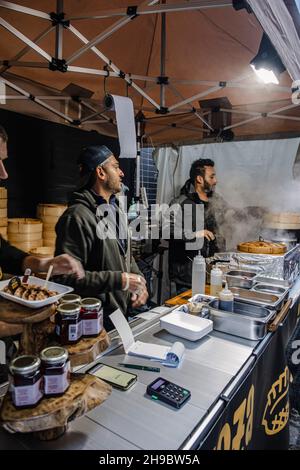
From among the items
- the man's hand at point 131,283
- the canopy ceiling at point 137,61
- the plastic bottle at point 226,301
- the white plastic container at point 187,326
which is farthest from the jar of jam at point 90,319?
the canopy ceiling at point 137,61

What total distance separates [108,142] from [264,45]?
280 cm

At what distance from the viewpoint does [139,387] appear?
41.6 inches

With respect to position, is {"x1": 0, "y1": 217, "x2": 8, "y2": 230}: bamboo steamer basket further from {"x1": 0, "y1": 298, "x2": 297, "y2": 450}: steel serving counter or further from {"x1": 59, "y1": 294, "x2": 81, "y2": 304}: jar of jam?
{"x1": 59, "y1": 294, "x2": 81, "y2": 304}: jar of jam

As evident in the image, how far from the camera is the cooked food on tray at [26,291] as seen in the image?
981 millimetres

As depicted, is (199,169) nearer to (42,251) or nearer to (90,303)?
(42,251)

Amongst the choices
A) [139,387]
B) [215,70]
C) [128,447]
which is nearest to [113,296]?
[139,387]

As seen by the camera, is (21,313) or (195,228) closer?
(21,313)

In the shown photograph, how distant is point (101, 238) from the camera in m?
1.91

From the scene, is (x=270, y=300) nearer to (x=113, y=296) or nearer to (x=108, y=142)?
(x=113, y=296)

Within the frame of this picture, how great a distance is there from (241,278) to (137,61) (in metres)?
2.42

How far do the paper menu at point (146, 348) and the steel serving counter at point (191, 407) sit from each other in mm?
31

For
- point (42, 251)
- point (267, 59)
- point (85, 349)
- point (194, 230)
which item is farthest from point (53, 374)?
point (194, 230)

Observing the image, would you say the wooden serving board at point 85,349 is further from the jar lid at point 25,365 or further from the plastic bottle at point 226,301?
the plastic bottle at point 226,301
